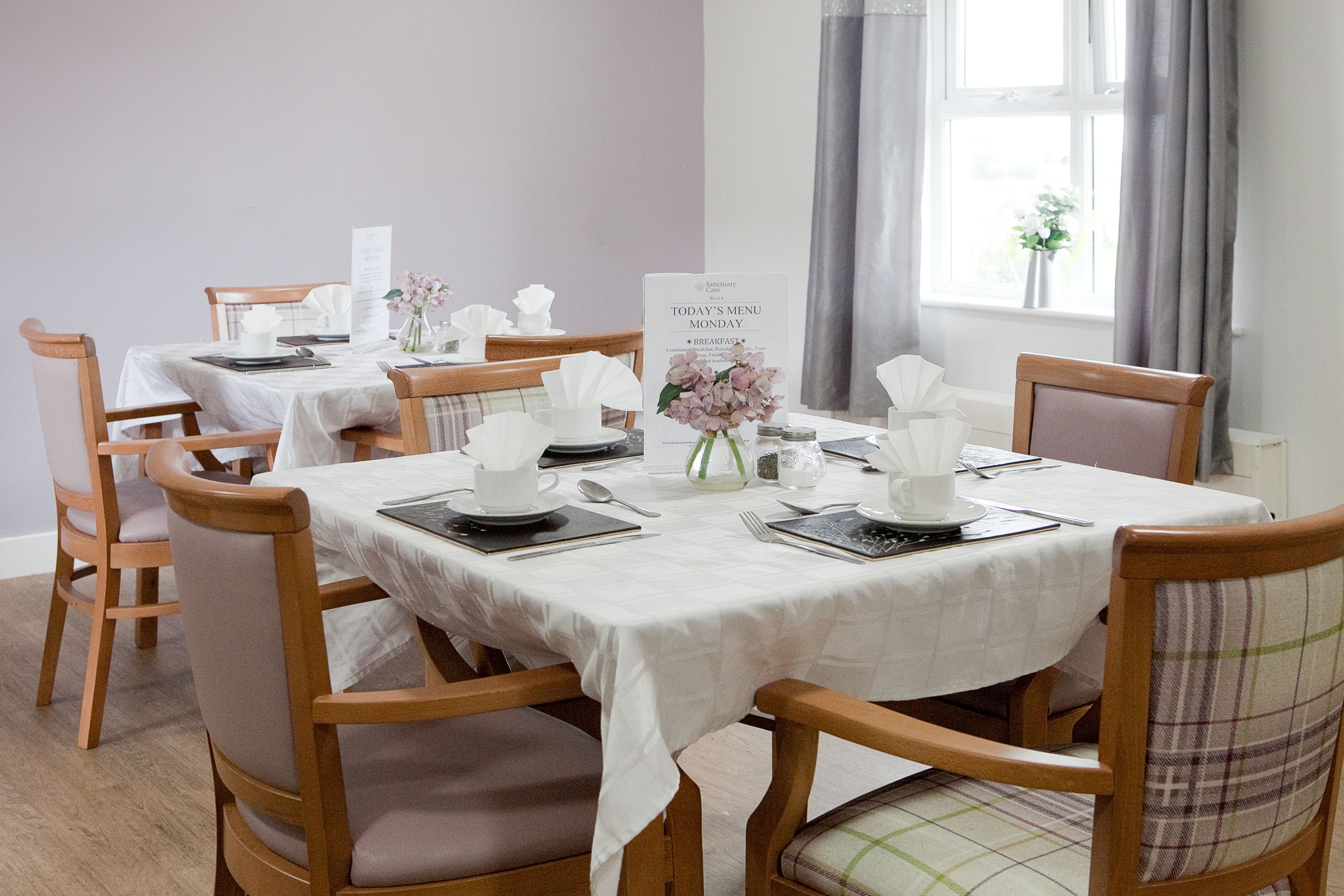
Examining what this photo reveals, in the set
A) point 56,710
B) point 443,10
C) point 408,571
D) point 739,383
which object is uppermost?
point 443,10

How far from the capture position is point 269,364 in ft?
11.4

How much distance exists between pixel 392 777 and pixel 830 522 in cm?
64

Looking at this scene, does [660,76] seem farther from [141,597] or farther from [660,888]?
[660,888]

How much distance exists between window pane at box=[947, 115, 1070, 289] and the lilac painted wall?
129 centimetres

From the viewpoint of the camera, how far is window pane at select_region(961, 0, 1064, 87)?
4371 mm

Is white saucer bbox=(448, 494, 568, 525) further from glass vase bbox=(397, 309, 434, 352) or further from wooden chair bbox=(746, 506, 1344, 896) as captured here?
glass vase bbox=(397, 309, 434, 352)

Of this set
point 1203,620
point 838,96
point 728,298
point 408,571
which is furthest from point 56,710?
point 838,96

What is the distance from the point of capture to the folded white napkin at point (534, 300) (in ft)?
12.9

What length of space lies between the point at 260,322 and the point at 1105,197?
2.62 meters

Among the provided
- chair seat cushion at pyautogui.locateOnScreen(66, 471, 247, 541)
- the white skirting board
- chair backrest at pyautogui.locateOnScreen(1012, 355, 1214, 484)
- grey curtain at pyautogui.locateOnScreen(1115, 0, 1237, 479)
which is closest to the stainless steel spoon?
chair backrest at pyautogui.locateOnScreen(1012, 355, 1214, 484)

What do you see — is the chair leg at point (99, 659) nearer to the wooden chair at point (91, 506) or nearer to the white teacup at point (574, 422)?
the wooden chair at point (91, 506)

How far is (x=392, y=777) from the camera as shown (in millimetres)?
1630

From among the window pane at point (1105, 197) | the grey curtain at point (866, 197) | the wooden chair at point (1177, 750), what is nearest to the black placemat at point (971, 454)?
the wooden chair at point (1177, 750)

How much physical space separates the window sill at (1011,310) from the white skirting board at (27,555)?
120 inches
